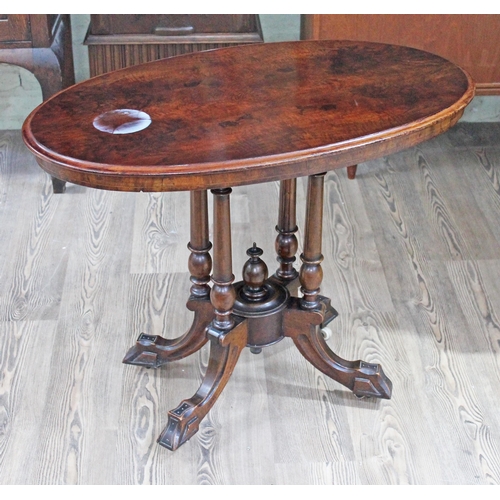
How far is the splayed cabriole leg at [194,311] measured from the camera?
167 cm

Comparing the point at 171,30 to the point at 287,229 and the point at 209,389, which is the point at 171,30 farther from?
the point at 209,389

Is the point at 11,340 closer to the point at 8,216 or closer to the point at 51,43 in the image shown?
the point at 8,216

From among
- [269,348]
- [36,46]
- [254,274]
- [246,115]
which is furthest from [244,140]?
[36,46]

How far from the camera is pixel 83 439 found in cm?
173

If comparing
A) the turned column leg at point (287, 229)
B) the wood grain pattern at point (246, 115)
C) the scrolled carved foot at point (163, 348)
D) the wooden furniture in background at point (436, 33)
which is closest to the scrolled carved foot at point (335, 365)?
the turned column leg at point (287, 229)

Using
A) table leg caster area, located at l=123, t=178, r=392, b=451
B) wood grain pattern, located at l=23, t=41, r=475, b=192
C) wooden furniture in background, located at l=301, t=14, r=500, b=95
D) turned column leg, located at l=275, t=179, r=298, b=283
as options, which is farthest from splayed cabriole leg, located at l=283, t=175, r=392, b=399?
wooden furniture in background, located at l=301, t=14, r=500, b=95

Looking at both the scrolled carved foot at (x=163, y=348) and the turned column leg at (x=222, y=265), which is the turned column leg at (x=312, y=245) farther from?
the scrolled carved foot at (x=163, y=348)

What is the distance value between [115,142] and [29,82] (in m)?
1.91

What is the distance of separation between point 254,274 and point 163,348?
344 millimetres

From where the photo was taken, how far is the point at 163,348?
1.91m

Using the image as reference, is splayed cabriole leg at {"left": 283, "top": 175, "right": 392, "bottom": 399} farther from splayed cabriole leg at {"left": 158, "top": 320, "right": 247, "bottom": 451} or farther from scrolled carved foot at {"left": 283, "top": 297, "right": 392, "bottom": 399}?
splayed cabriole leg at {"left": 158, "top": 320, "right": 247, "bottom": 451}

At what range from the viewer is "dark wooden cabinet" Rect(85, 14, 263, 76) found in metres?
2.58

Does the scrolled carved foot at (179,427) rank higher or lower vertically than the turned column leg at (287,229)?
lower
